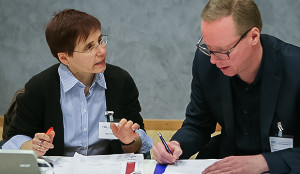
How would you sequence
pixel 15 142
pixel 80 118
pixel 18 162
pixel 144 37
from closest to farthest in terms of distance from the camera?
pixel 18 162 → pixel 15 142 → pixel 80 118 → pixel 144 37

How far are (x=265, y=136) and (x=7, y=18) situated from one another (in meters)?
3.28

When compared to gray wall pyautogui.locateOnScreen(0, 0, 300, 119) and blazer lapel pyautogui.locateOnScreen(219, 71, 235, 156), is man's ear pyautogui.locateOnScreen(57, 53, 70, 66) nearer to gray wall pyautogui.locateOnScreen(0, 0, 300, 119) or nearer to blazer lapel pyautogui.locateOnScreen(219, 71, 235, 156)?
blazer lapel pyautogui.locateOnScreen(219, 71, 235, 156)

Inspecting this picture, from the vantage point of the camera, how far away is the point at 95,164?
186cm

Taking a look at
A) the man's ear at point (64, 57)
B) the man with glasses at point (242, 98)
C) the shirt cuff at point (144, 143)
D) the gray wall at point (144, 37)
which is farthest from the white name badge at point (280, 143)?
the gray wall at point (144, 37)

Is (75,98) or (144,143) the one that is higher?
(75,98)

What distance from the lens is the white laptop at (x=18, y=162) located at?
1.47m

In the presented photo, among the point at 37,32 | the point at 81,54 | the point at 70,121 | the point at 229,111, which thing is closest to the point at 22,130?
Result: the point at 70,121

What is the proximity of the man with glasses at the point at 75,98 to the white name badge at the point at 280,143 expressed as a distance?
2.13ft

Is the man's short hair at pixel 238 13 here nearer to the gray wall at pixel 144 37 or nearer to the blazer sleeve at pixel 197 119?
the blazer sleeve at pixel 197 119

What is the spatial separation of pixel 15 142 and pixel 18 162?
685 mm

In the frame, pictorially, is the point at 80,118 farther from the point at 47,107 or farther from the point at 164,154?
the point at 164,154

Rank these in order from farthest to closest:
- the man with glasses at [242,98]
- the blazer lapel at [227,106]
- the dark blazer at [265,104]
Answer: the blazer lapel at [227,106]
the dark blazer at [265,104]
the man with glasses at [242,98]

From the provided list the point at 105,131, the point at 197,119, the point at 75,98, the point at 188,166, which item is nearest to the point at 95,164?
the point at 105,131

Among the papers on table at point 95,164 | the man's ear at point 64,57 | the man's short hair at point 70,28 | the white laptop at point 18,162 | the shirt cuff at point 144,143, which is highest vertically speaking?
the man's short hair at point 70,28
